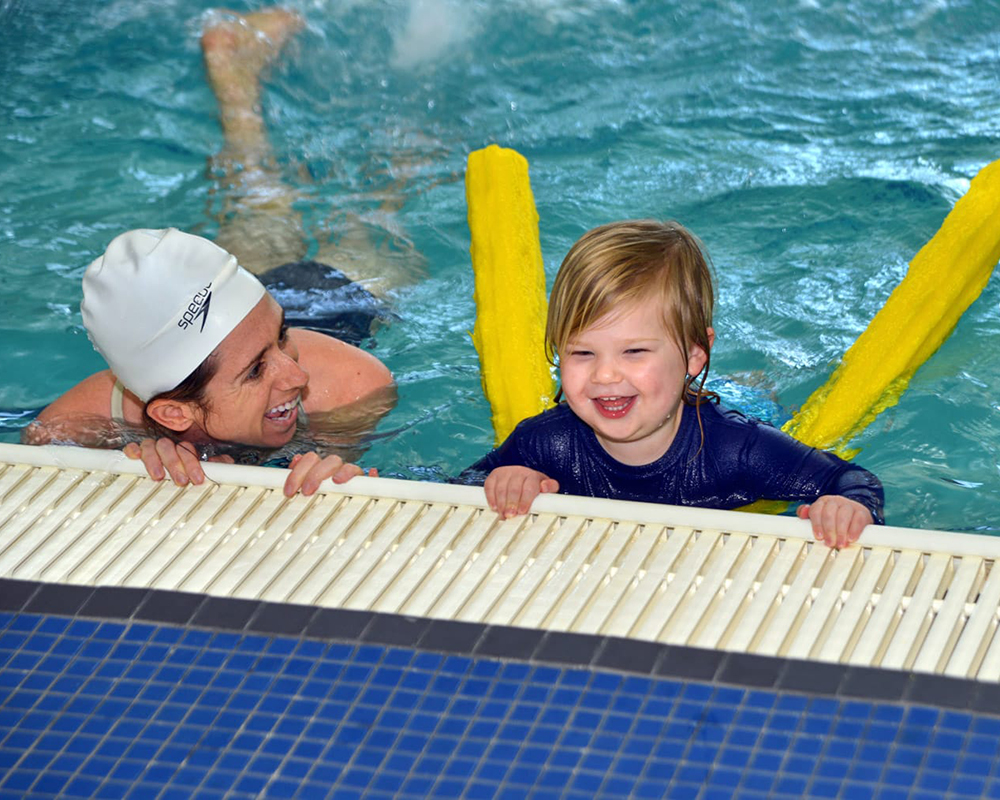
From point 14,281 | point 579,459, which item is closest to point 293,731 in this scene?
point 579,459

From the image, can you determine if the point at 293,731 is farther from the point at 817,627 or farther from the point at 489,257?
the point at 489,257

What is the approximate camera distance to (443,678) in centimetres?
191

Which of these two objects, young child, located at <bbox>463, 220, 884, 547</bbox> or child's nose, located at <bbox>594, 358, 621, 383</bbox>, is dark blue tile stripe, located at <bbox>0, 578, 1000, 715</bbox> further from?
child's nose, located at <bbox>594, 358, 621, 383</bbox>

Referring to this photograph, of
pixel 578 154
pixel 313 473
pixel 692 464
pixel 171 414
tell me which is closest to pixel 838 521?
pixel 692 464

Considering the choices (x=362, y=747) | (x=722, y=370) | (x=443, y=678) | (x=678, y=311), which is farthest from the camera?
(x=722, y=370)

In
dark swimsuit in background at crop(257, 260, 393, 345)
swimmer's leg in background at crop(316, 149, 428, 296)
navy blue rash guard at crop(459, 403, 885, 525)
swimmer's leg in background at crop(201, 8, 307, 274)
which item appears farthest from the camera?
swimmer's leg in background at crop(201, 8, 307, 274)

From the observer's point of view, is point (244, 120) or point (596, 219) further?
point (244, 120)

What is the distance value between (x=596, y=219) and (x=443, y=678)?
11.3ft

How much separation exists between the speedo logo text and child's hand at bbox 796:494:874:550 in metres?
1.47

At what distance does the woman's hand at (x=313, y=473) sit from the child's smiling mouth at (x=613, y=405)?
0.54 m

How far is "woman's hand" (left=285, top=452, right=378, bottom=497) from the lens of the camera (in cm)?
244

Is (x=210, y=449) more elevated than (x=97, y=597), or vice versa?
(x=97, y=597)

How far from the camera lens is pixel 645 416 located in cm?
264

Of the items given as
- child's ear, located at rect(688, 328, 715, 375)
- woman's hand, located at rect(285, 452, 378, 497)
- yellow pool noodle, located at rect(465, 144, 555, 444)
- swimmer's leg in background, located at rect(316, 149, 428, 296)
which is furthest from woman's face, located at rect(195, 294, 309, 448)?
swimmer's leg in background, located at rect(316, 149, 428, 296)
